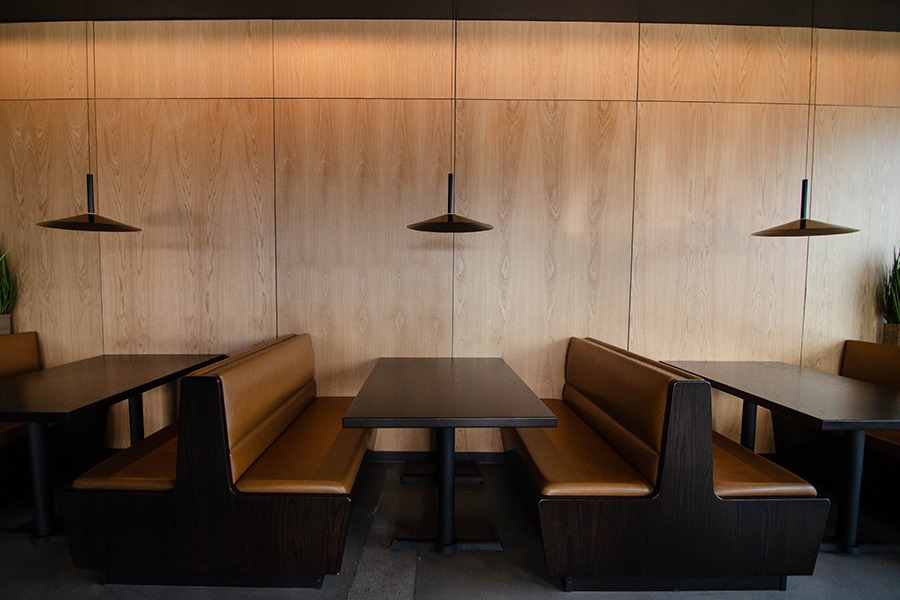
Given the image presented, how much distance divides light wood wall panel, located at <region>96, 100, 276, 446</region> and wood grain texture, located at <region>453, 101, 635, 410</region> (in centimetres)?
150

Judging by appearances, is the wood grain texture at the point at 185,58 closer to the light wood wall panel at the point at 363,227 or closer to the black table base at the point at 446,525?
the light wood wall panel at the point at 363,227

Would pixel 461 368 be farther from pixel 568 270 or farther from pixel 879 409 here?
pixel 879 409

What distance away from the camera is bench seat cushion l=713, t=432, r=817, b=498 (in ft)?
5.17

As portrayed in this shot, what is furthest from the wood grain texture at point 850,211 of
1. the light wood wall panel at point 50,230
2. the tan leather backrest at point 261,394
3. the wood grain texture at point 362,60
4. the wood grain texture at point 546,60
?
the light wood wall panel at point 50,230

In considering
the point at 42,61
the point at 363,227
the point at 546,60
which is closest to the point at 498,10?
the point at 546,60

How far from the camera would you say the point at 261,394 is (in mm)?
1811

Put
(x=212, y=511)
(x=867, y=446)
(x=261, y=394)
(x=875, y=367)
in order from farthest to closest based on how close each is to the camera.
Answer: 1. (x=875, y=367)
2. (x=867, y=446)
3. (x=261, y=394)
4. (x=212, y=511)

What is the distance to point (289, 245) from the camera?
2676mm

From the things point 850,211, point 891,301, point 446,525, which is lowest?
point 446,525

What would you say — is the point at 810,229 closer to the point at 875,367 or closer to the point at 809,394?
the point at 809,394

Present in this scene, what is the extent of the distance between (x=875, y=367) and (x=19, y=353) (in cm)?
597

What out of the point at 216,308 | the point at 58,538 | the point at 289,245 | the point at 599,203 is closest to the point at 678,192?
the point at 599,203

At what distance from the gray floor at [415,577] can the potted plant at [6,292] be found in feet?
5.20

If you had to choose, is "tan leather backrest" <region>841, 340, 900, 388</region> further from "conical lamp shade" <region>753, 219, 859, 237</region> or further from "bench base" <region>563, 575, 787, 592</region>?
"bench base" <region>563, 575, 787, 592</region>
